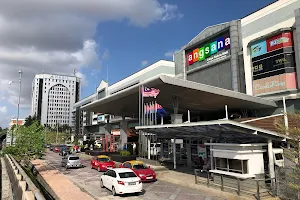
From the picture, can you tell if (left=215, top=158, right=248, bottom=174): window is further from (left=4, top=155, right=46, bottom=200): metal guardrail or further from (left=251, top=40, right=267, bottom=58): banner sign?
(left=251, top=40, right=267, bottom=58): banner sign

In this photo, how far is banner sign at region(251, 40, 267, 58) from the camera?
2880 centimetres

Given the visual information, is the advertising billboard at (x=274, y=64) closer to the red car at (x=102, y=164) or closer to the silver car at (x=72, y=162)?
the red car at (x=102, y=164)

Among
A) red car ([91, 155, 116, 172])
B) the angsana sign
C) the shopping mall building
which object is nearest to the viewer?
the shopping mall building

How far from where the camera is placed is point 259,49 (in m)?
29.4

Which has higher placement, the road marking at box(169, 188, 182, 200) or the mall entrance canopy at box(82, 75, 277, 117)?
the mall entrance canopy at box(82, 75, 277, 117)

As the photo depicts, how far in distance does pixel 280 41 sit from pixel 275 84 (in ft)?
14.5

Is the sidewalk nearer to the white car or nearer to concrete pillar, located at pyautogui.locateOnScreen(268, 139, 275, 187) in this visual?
the white car

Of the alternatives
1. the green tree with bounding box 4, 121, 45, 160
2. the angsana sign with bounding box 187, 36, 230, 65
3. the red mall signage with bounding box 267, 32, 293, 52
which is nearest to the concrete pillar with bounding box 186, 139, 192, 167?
the red mall signage with bounding box 267, 32, 293, 52

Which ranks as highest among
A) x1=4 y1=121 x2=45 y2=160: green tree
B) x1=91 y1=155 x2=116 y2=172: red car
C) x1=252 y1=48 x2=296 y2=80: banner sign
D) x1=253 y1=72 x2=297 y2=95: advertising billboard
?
x1=252 y1=48 x2=296 y2=80: banner sign

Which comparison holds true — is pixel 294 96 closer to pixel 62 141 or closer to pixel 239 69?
pixel 239 69

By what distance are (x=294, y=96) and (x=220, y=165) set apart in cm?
1229

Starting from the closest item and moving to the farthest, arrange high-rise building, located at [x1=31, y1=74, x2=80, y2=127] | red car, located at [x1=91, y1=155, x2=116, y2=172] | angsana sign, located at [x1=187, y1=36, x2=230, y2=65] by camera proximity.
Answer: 1. red car, located at [x1=91, y1=155, x2=116, y2=172]
2. angsana sign, located at [x1=187, y1=36, x2=230, y2=65]
3. high-rise building, located at [x1=31, y1=74, x2=80, y2=127]

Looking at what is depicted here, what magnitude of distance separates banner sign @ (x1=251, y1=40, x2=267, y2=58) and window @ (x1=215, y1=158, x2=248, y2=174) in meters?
15.4

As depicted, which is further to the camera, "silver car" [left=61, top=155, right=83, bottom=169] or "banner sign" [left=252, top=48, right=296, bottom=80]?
"silver car" [left=61, top=155, right=83, bottom=169]
